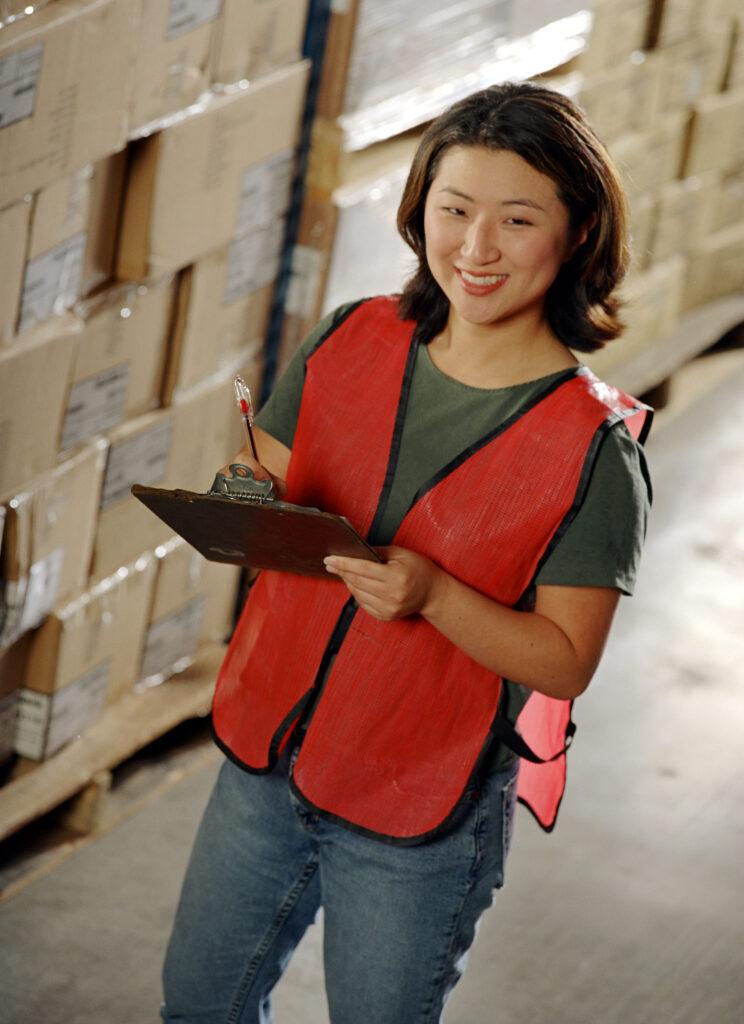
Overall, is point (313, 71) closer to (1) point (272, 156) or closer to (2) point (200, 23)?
(1) point (272, 156)

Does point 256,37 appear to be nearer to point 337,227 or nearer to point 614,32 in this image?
A: point 337,227

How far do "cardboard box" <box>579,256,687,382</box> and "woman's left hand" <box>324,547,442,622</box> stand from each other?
3770 millimetres

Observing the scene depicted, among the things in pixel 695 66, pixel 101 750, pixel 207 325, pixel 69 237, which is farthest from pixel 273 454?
pixel 695 66

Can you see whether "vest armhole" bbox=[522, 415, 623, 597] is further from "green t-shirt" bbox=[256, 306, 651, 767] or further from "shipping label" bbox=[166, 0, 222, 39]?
"shipping label" bbox=[166, 0, 222, 39]

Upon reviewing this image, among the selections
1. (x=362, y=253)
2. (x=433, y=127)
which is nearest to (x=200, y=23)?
(x=362, y=253)

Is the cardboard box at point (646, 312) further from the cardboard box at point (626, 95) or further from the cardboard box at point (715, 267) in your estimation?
the cardboard box at point (626, 95)

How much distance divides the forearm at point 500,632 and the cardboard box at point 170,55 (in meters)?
1.52

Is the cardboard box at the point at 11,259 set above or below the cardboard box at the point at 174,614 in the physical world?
above

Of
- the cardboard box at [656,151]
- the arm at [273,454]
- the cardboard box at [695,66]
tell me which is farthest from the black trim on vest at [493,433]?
the cardboard box at [695,66]

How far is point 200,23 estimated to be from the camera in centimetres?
315

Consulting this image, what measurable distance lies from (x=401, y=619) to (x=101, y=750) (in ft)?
5.84

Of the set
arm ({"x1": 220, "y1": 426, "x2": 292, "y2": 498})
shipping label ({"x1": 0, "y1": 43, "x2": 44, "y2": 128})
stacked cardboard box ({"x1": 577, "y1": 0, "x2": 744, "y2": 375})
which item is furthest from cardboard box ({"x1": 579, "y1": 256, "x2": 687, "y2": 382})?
arm ({"x1": 220, "y1": 426, "x2": 292, "y2": 498})

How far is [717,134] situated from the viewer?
6133 millimetres

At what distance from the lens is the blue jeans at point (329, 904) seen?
2.04 metres
